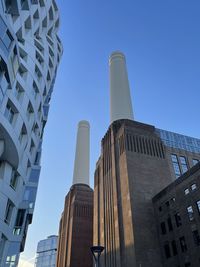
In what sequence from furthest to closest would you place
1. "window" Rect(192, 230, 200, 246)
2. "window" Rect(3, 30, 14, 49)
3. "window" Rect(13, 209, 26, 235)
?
1. "window" Rect(192, 230, 200, 246)
2. "window" Rect(13, 209, 26, 235)
3. "window" Rect(3, 30, 14, 49)

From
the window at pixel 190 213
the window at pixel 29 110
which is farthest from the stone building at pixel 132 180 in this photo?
the window at pixel 29 110

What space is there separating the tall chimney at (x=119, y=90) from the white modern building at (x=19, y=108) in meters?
31.6

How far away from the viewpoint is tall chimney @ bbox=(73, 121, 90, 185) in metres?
96.9

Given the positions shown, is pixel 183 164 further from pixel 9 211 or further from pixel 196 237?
pixel 9 211

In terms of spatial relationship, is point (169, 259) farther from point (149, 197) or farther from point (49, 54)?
point (49, 54)

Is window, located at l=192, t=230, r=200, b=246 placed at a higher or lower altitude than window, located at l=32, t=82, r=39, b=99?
lower

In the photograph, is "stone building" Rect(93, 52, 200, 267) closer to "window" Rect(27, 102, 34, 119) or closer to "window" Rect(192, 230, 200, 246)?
"window" Rect(192, 230, 200, 246)

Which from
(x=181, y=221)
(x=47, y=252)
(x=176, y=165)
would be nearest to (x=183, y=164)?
(x=176, y=165)

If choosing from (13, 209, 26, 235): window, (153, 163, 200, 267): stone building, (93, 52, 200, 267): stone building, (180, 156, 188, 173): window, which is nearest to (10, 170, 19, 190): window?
(13, 209, 26, 235): window

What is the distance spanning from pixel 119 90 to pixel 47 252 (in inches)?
5321

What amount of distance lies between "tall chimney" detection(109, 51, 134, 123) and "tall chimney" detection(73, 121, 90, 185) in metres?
31.6

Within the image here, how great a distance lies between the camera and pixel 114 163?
59.5 meters

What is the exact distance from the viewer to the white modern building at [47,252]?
560ft

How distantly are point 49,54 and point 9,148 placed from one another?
22332mm
